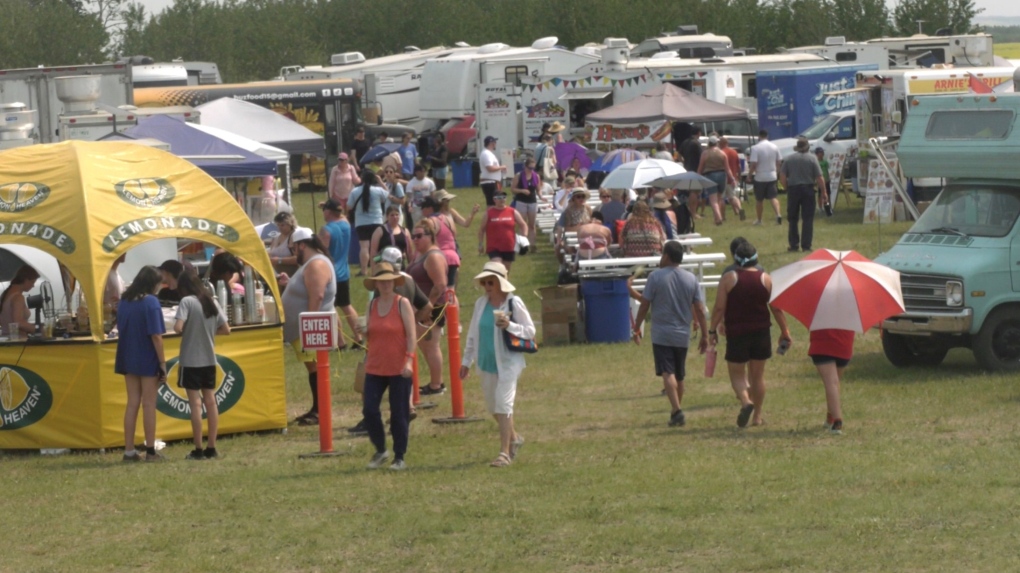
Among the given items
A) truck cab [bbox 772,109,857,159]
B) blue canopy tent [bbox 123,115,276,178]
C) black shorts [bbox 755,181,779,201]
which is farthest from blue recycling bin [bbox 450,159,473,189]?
blue canopy tent [bbox 123,115,276,178]

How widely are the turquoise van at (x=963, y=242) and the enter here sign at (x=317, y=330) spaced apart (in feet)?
19.0

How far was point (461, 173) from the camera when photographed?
1534 inches

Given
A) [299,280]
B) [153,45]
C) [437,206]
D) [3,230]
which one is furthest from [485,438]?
[153,45]

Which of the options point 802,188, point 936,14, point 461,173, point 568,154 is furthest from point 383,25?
point 802,188

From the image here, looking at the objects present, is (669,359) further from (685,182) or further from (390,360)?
(685,182)

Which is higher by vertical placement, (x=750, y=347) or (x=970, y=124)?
(x=970, y=124)

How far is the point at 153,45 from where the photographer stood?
7888 centimetres

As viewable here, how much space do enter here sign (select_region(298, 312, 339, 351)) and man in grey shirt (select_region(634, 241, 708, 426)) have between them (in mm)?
2693

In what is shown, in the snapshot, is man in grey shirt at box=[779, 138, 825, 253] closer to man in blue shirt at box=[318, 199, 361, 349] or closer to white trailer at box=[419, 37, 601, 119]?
man in blue shirt at box=[318, 199, 361, 349]

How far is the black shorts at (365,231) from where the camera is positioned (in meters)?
Result: 21.0

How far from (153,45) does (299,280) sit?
226 ft

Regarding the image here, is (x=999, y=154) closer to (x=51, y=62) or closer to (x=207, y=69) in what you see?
(x=207, y=69)

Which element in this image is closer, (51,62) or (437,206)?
(437,206)

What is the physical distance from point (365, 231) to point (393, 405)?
10.2 metres
